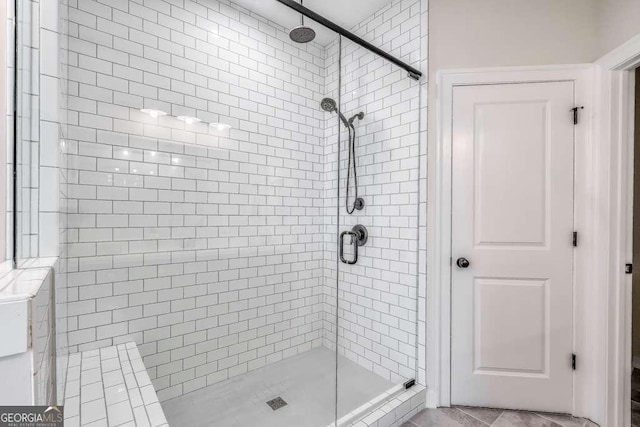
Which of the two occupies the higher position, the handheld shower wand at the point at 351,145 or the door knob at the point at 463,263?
the handheld shower wand at the point at 351,145

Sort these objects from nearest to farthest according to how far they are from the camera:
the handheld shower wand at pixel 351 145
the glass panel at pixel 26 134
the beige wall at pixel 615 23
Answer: the glass panel at pixel 26 134 < the beige wall at pixel 615 23 < the handheld shower wand at pixel 351 145

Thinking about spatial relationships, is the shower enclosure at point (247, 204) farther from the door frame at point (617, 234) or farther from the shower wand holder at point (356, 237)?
the door frame at point (617, 234)

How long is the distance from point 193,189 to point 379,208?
1.29 m

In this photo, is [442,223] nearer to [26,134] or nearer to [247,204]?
[247,204]

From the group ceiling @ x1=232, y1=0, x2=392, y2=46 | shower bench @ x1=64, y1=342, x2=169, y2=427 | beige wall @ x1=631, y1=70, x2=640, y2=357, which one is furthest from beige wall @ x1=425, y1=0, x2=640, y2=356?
shower bench @ x1=64, y1=342, x2=169, y2=427

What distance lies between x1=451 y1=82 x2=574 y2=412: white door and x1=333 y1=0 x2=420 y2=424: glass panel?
29 centimetres

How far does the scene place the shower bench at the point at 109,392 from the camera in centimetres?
111

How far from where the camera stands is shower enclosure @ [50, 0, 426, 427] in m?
1.72

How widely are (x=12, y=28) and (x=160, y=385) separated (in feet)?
6.03

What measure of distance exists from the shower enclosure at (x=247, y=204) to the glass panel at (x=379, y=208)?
1cm

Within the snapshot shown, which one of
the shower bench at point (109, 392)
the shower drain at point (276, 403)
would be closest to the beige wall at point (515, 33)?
the shower drain at point (276, 403)

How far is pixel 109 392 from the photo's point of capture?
1.27 meters

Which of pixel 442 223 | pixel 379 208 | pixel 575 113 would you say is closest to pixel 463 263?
pixel 442 223

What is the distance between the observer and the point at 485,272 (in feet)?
6.44
